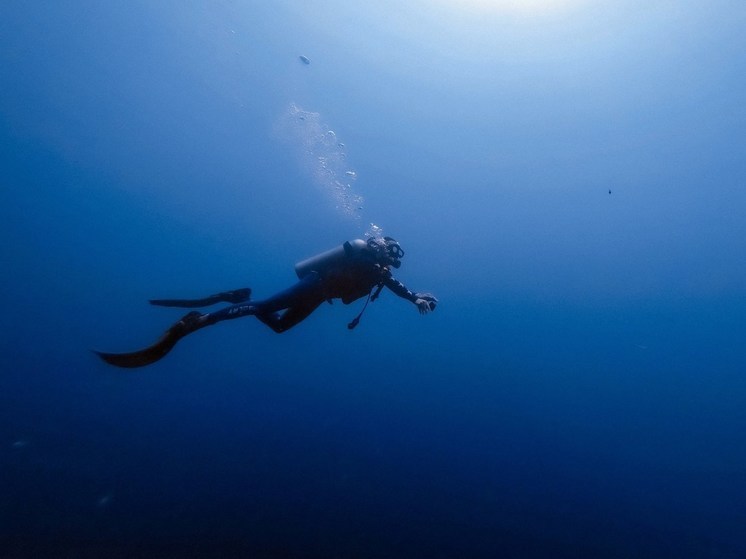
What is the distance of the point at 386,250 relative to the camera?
4.82 metres

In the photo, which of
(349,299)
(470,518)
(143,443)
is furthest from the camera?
(143,443)

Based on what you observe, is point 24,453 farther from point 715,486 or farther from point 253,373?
point 715,486

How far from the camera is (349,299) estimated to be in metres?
5.13

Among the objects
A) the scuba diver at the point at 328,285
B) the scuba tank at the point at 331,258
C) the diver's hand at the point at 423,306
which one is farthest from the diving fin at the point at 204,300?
the diver's hand at the point at 423,306

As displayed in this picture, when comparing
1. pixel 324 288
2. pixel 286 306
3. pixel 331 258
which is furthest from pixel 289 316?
pixel 331 258

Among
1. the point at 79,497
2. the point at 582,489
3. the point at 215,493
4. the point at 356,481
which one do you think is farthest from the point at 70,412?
the point at 582,489

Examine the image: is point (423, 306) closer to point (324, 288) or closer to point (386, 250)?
point (386, 250)

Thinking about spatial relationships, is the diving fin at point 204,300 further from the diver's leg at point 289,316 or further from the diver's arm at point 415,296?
the diver's arm at point 415,296

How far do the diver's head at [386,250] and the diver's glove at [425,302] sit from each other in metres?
0.52

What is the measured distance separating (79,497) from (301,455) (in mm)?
9259

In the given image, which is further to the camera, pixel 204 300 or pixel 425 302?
pixel 425 302

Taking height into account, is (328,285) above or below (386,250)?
below

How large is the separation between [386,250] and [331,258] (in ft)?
2.20

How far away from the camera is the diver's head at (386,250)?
→ 478 cm
